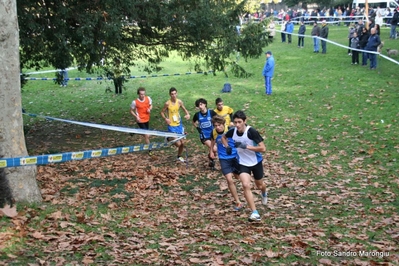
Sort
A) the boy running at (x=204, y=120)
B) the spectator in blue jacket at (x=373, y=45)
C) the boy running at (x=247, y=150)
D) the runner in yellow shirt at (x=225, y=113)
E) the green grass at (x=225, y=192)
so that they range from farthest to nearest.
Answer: the spectator in blue jacket at (x=373, y=45)
the boy running at (x=204, y=120)
the runner in yellow shirt at (x=225, y=113)
the boy running at (x=247, y=150)
the green grass at (x=225, y=192)

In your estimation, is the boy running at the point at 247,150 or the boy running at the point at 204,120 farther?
the boy running at the point at 204,120

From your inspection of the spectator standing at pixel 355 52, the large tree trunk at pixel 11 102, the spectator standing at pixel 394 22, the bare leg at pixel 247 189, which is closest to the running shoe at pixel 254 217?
the bare leg at pixel 247 189

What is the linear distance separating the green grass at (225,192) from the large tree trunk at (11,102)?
466 mm

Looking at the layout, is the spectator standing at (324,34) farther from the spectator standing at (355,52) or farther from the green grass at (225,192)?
the green grass at (225,192)

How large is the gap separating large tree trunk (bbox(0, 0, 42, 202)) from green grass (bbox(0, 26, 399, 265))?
47cm

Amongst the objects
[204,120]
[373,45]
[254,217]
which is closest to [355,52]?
[373,45]

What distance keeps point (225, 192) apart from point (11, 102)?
4.92m

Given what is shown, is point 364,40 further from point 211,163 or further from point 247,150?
point 247,150

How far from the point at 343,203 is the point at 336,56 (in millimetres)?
21455

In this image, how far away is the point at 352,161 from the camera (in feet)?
43.4

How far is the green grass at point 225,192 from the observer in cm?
738

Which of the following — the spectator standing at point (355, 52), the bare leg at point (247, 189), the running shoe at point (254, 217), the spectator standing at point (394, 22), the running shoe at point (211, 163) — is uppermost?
the spectator standing at point (394, 22)

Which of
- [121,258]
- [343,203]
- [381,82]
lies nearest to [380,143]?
[343,203]

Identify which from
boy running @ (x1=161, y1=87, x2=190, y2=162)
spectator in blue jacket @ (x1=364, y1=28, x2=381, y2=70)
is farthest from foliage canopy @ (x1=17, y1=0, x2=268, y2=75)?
spectator in blue jacket @ (x1=364, y1=28, x2=381, y2=70)
